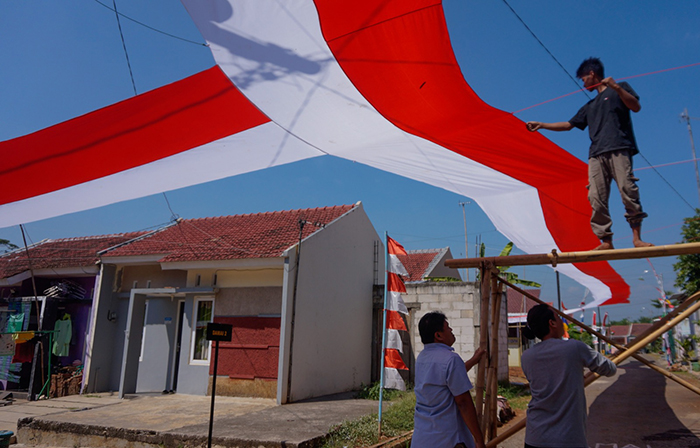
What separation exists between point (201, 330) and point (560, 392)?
10.6m

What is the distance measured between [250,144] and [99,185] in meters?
1.69

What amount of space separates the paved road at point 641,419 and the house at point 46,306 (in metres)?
11.5

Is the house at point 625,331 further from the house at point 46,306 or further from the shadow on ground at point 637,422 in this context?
the house at point 46,306

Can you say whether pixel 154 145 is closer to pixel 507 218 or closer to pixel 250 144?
pixel 250 144

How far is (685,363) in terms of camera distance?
2177cm

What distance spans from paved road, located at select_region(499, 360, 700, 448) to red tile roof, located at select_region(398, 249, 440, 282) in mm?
8260

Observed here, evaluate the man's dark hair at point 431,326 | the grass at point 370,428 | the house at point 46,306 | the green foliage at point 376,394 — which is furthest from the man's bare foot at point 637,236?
the house at point 46,306

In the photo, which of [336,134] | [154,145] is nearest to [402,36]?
[336,134]

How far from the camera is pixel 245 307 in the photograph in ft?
37.4

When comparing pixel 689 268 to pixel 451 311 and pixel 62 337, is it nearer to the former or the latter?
pixel 451 311

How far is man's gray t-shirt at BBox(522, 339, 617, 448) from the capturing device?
9.11 ft

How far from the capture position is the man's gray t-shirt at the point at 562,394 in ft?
9.11

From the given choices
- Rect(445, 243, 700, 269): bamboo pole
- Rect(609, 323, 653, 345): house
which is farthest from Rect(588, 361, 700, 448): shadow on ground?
Rect(609, 323, 653, 345): house

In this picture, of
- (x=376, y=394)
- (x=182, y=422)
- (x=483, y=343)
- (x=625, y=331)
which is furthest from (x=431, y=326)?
(x=625, y=331)
